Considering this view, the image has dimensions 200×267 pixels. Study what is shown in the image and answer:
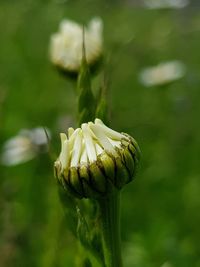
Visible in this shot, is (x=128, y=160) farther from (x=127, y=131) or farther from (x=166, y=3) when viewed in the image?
(x=166, y=3)

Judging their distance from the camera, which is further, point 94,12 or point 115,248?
point 94,12

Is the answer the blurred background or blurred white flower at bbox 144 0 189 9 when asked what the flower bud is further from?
blurred white flower at bbox 144 0 189 9

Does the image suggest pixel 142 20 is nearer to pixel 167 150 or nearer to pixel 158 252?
pixel 167 150

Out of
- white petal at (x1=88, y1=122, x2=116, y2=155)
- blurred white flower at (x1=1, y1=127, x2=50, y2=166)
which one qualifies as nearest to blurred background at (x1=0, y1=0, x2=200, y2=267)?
blurred white flower at (x1=1, y1=127, x2=50, y2=166)

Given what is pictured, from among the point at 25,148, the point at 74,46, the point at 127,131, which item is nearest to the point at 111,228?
the point at 74,46

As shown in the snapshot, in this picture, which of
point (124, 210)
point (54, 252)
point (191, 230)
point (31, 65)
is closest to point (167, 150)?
point (124, 210)

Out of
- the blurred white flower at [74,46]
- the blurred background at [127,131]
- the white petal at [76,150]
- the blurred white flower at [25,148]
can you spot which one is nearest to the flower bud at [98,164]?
the white petal at [76,150]
